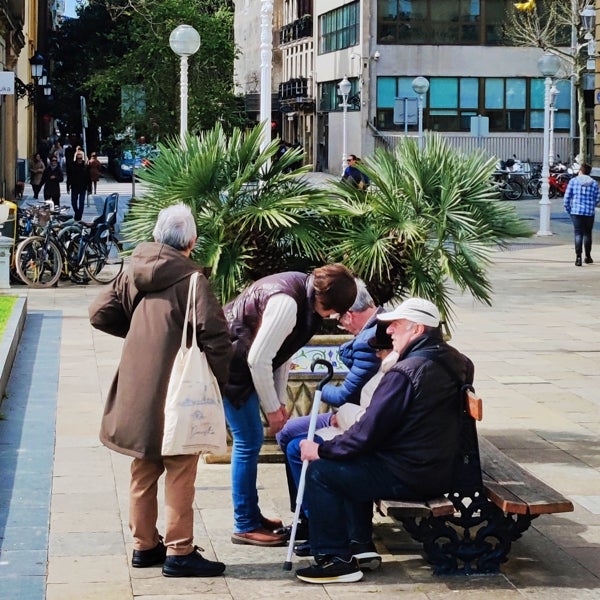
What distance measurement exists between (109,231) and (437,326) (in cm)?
1566

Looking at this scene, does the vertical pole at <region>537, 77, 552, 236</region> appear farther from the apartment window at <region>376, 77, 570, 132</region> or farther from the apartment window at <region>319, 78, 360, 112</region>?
the apartment window at <region>319, 78, 360, 112</region>

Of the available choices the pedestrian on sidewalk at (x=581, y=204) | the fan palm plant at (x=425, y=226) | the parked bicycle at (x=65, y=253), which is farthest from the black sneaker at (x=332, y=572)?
the pedestrian on sidewalk at (x=581, y=204)

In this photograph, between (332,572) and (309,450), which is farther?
(309,450)

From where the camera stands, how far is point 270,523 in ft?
24.4

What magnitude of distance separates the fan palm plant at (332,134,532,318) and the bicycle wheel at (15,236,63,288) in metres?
11.4

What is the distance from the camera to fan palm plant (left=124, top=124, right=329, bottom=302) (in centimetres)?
917

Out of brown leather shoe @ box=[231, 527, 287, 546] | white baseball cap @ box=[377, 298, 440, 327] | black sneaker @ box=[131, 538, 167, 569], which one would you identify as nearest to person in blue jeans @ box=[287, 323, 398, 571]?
brown leather shoe @ box=[231, 527, 287, 546]

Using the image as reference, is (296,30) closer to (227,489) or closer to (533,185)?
(533,185)

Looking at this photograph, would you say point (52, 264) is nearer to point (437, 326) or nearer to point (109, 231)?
point (109, 231)

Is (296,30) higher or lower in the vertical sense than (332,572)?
higher

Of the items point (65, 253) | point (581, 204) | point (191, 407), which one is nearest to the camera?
point (191, 407)

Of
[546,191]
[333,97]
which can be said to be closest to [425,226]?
[546,191]

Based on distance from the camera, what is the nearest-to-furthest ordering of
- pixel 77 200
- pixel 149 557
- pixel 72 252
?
pixel 149 557 < pixel 72 252 < pixel 77 200

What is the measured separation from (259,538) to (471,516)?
1092 mm
